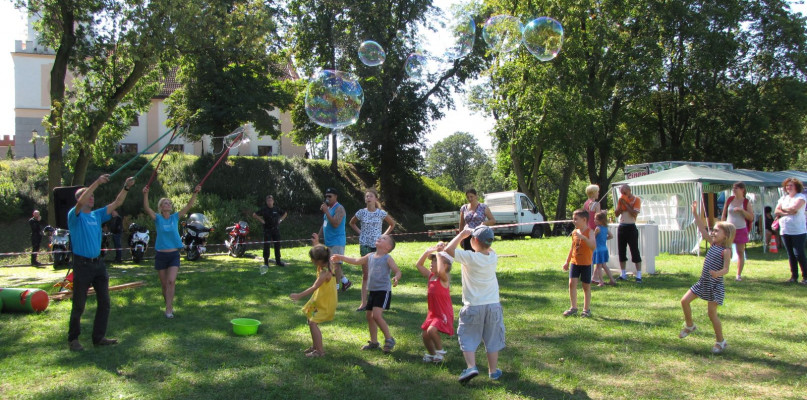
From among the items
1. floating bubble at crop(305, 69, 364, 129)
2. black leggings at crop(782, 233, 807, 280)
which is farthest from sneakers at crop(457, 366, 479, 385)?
black leggings at crop(782, 233, 807, 280)

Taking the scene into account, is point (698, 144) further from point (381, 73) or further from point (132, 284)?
point (132, 284)

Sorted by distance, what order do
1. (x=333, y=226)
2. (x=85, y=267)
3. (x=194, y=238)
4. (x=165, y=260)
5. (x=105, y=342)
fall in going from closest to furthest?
(x=85, y=267) < (x=105, y=342) < (x=165, y=260) < (x=333, y=226) < (x=194, y=238)

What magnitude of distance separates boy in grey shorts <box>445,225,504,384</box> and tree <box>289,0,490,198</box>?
1025 inches

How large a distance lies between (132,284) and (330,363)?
20.9 ft

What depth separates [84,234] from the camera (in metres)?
6.09

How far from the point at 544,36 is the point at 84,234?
989 centimetres

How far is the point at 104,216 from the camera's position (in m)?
6.39

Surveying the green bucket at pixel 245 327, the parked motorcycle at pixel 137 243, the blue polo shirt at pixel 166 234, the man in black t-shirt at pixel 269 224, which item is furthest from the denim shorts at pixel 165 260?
the parked motorcycle at pixel 137 243

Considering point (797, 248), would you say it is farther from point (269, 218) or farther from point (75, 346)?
point (75, 346)

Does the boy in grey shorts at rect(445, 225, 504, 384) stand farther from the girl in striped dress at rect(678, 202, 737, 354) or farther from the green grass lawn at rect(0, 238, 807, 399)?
the girl in striped dress at rect(678, 202, 737, 354)

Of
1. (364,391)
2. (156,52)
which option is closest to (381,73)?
(156,52)

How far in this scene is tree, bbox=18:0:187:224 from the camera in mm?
15188

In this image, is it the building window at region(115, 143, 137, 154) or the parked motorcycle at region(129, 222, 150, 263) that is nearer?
the parked motorcycle at region(129, 222, 150, 263)

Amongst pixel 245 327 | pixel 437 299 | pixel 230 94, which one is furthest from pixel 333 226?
pixel 230 94
